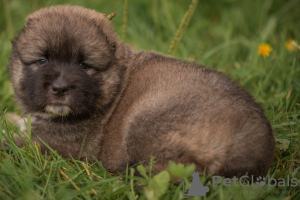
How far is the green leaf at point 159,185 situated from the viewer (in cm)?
234

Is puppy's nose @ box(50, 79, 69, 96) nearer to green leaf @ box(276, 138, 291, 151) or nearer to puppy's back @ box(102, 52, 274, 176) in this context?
puppy's back @ box(102, 52, 274, 176)

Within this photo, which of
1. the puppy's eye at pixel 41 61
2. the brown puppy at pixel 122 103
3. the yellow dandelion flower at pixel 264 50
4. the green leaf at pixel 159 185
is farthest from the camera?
the yellow dandelion flower at pixel 264 50

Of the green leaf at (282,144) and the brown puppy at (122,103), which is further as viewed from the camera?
the green leaf at (282,144)

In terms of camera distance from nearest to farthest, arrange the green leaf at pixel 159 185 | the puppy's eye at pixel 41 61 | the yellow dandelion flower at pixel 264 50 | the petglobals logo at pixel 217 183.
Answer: the green leaf at pixel 159 185 < the petglobals logo at pixel 217 183 < the puppy's eye at pixel 41 61 < the yellow dandelion flower at pixel 264 50

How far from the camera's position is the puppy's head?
2832mm

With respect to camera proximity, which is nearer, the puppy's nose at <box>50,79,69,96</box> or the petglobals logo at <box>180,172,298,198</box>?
the petglobals logo at <box>180,172,298,198</box>

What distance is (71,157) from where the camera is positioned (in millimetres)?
2951

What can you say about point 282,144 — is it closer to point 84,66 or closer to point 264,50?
point 264,50

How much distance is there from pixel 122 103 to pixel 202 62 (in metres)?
2.04

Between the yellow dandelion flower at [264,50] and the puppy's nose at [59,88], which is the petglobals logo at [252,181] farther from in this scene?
the yellow dandelion flower at [264,50]

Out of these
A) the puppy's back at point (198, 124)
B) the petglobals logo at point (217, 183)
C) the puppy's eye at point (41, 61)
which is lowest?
the petglobals logo at point (217, 183)

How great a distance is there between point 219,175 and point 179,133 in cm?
43

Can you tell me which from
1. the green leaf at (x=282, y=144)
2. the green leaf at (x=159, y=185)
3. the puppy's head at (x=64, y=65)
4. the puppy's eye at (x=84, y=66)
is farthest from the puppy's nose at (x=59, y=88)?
the green leaf at (x=282, y=144)

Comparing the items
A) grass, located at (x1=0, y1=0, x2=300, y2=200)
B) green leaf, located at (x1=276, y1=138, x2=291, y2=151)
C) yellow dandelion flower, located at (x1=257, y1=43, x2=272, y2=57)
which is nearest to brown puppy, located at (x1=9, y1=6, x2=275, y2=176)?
grass, located at (x1=0, y1=0, x2=300, y2=200)
